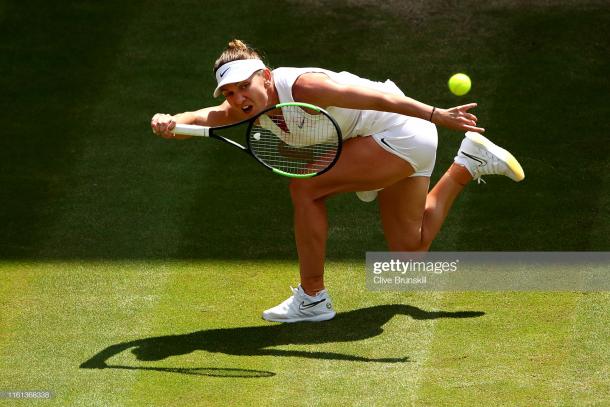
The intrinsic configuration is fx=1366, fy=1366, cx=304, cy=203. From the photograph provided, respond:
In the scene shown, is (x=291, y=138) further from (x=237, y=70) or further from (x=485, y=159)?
(x=485, y=159)

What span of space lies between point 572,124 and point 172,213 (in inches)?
119

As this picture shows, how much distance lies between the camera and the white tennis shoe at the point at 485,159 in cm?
797

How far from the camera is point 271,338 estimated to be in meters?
7.30

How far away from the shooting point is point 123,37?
436 inches

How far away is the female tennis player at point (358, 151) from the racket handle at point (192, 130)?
0.05 meters

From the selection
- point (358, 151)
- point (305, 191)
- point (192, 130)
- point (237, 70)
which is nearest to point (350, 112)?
point (358, 151)

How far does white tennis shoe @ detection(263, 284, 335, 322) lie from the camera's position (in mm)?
7496

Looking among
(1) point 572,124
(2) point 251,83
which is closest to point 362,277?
(2) point 251,83

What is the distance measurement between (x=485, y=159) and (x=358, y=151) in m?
0.91

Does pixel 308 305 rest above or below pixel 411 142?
below

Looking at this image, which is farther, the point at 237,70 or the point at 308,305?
the point at 308,305

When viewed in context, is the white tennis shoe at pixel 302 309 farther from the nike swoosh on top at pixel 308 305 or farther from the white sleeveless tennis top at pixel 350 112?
the white sleeveless tennis top at pixel 350 112

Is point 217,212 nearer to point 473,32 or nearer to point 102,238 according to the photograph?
point 102,238

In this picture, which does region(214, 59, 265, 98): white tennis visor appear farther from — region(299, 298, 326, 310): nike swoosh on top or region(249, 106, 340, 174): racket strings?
region(299, 298, 326, 310): nike swoosh on top
